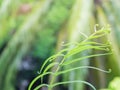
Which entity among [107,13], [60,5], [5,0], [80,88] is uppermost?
[5,0]

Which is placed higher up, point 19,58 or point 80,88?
point 19,58

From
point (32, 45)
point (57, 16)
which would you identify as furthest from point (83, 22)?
point (32, 45)

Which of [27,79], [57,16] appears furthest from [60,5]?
[27,79]

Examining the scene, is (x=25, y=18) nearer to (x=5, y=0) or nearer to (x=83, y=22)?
(x=5, y=0)

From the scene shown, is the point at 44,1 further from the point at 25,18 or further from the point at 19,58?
the point at 19,58

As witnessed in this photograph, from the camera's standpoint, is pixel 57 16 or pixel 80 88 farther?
pixel 57 16

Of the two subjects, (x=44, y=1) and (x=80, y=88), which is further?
(x=44, y=1)
